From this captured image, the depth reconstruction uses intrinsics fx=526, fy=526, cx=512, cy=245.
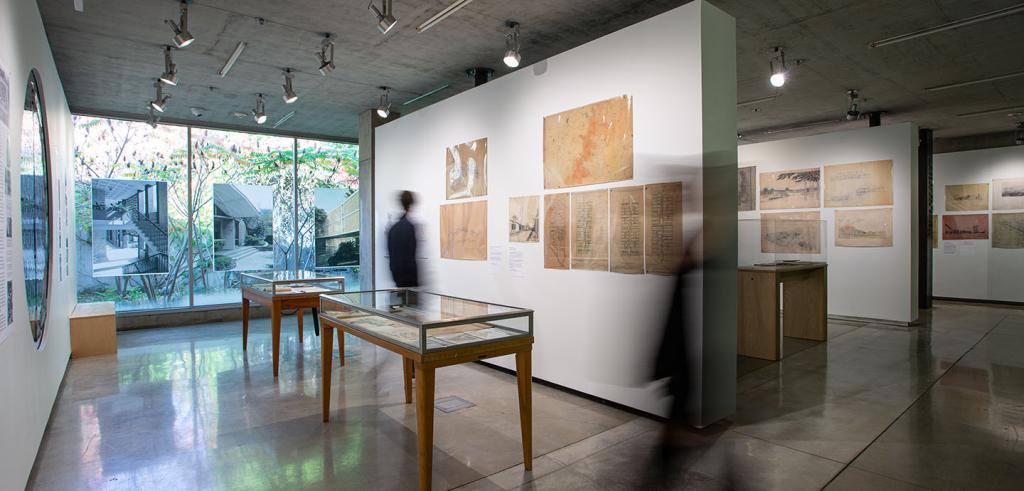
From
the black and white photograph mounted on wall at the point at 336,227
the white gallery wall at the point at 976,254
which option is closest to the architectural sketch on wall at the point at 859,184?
the white gallery wall at the point at 976,254

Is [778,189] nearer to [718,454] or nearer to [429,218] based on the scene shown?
[429,218]

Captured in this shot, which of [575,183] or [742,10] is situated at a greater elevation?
[742,10]

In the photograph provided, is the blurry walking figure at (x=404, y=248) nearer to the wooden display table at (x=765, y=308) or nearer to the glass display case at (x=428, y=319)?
the glass display case at (x=428, y=319)

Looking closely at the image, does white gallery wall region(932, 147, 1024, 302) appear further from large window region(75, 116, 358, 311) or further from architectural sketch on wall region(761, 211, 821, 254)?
large window region(75, 116, 358, 311)

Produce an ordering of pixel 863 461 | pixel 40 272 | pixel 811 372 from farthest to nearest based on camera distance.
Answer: pixel 811 372 < pixel 40 272 < pixel 863 461

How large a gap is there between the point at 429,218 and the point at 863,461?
480cm

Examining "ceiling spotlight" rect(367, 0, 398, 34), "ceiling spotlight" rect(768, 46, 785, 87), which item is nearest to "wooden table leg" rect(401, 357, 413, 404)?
"ceiling spotlight" rect(367, 0, 398, 34)

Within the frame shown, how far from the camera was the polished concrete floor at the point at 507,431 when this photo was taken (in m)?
2.97

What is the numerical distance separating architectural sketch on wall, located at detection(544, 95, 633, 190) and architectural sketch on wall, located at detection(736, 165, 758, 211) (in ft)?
20.1

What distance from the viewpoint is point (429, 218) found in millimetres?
6422

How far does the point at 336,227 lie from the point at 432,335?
311 inches

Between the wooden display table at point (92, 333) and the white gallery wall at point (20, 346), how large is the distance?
1.65 metres

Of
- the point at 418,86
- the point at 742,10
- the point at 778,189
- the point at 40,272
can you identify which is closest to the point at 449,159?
the point at 418,86

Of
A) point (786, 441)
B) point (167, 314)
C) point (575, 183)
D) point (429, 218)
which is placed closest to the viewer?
point (786, 441)
